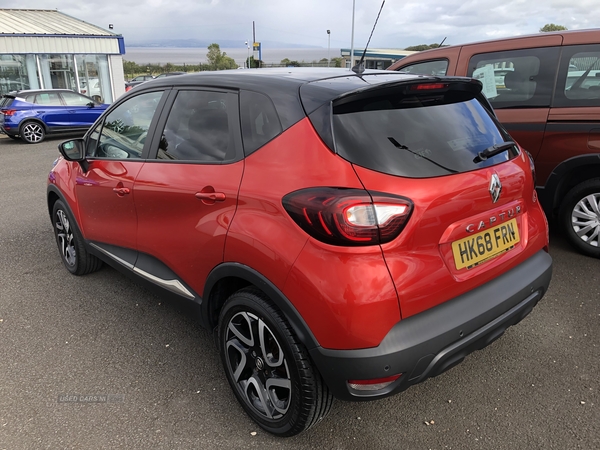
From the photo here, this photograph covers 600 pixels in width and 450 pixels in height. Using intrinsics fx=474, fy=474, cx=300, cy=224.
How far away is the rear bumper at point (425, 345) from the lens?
6.12ft

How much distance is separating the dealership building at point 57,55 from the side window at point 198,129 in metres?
17.1

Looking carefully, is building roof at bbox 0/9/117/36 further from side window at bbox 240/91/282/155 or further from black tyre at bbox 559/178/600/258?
black tyre at bbox 559/178/600/258

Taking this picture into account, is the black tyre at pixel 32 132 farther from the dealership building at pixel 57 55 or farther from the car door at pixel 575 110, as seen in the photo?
the car door at pixel 575 110

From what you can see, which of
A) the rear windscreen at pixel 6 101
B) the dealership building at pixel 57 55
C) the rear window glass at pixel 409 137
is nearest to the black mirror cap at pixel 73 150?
the rear window glass at pixel 409 137

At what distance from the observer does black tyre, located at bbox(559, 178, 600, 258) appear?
4164 millimetres

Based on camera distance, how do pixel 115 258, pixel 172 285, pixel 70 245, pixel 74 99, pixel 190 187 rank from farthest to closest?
pixel 74 99 → pixel 70 245 → pixel 115 258 → pixel 172 285 → pixel 190 187

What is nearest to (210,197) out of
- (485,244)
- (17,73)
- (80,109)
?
(485,244)

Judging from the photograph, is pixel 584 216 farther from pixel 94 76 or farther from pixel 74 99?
pixel 94 76

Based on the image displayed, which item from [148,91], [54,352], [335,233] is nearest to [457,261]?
[335,233]

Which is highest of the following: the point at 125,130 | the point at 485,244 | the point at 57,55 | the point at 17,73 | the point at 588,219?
the point at 57,55

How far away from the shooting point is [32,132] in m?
13.4

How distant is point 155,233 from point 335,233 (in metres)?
1.42

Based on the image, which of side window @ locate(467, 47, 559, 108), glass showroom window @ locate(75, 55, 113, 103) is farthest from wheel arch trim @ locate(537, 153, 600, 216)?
glass showroom window @ locate(75, 55, 113, 103)

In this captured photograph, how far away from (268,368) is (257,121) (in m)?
1.19
